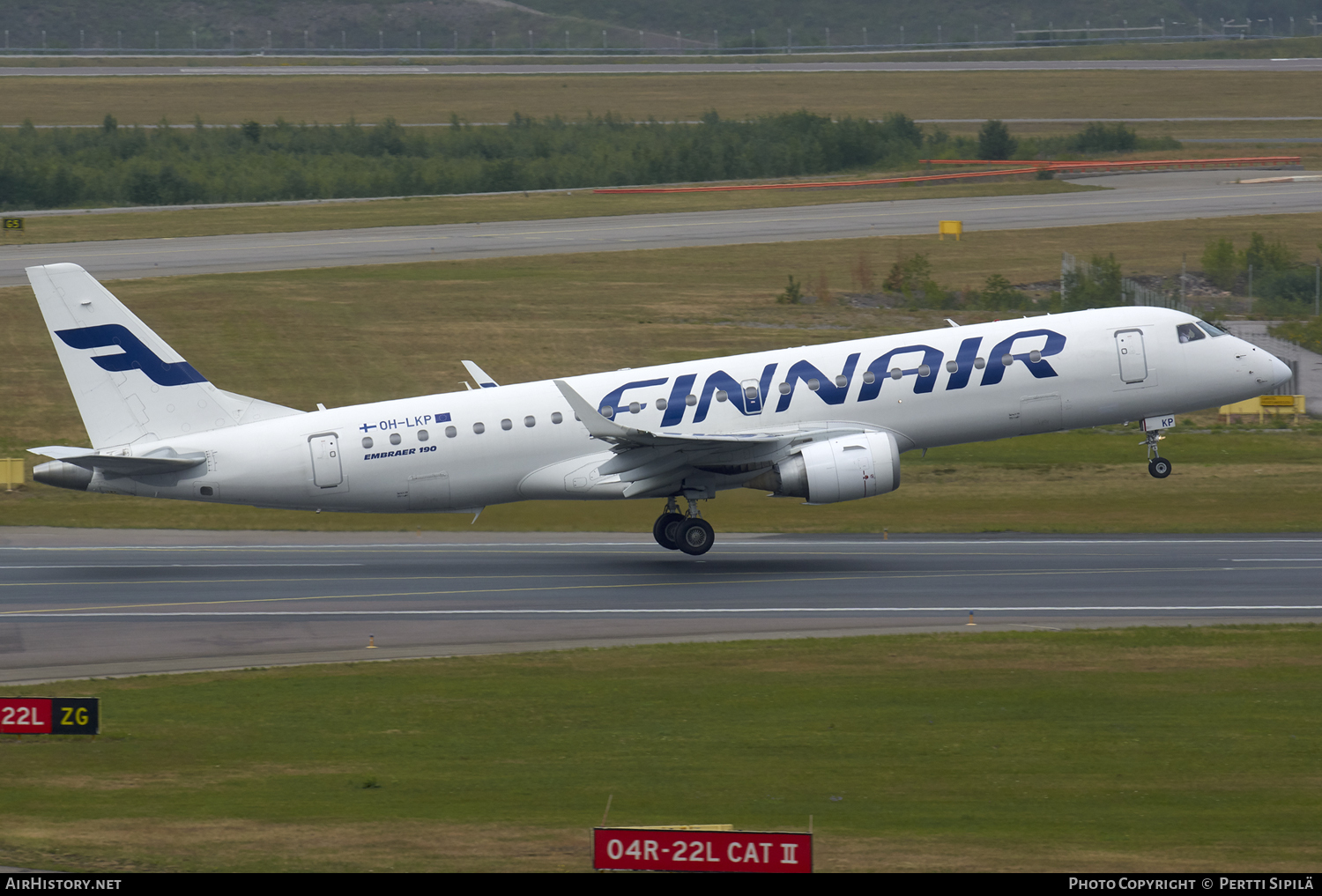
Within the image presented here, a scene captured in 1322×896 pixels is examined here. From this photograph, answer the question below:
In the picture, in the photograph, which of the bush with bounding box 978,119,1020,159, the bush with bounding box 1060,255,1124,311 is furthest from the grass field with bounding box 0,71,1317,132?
the bush with bounding box 1060,255,1124,311

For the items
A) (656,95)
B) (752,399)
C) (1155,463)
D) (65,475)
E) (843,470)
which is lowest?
(1155,463)

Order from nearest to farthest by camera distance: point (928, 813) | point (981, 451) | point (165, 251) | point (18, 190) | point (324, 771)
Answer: point (928, 813) → point (324, 771) → point (981, 451) → point (165, 251) → point (18, 190)

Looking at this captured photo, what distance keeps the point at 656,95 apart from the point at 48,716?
122958mm

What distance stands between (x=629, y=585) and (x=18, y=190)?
244 ft

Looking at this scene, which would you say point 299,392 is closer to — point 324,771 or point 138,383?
point 138,383

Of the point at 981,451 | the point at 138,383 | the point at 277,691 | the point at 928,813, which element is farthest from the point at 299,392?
the point at 928,813

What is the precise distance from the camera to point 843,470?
35.3 metres

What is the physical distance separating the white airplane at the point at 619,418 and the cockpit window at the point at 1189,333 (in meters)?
0.35

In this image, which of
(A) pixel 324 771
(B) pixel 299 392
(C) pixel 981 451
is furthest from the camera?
(B) pixel 299 392

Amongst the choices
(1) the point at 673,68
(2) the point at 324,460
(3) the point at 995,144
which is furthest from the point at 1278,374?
(1) the point at 673,68

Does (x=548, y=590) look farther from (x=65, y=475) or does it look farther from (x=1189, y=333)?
(x=1189, y=333)

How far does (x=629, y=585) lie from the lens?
1407 inches

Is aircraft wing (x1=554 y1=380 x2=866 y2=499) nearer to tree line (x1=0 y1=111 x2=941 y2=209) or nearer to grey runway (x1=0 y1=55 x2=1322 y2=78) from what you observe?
tree line (x1=0 y1=111 x2=941 y2=209)

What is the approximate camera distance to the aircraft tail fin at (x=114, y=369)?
36031mm
